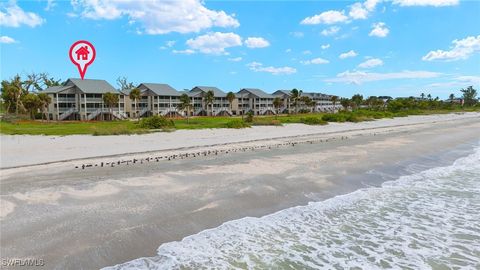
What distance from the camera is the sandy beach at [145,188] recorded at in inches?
264

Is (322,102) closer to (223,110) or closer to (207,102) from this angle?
(223,110)

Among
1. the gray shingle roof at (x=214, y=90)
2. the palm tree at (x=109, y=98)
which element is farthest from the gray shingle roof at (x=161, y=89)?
the palm tree at (x=109, y=98)

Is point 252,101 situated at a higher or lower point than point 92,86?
lower

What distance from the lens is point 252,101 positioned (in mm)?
94062

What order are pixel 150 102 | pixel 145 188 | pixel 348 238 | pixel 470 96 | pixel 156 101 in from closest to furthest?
pixel 348 238 < pixel 145 188 < pixel 156 101 < pixel 150 102 < pixel 470 96

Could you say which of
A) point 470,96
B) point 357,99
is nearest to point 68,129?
point 357,99

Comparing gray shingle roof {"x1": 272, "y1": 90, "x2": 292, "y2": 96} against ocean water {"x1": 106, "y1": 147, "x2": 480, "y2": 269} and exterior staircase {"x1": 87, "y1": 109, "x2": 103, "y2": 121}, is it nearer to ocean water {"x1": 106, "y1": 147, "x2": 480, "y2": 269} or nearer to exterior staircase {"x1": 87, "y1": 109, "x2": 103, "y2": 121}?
exterior staircase {"x1": 87, "y1": 109, "x2": 103, "y2": 121}

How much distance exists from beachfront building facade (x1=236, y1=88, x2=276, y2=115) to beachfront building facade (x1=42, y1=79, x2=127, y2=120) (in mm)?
40945

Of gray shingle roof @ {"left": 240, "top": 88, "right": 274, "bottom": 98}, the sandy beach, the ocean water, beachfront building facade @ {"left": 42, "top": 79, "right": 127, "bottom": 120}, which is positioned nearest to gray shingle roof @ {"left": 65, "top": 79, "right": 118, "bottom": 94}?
beachfront building facade @ {"left": 42, "top": 79, "right": 127, "bottom": 120}

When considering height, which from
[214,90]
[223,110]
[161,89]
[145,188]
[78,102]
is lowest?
[145,188]

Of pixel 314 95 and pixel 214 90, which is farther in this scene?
pixel 314 95

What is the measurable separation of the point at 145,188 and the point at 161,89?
65.4 m

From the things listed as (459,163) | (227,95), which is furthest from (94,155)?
(227,95)

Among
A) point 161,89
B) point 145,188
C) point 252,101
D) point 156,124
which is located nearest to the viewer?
point 145,188
